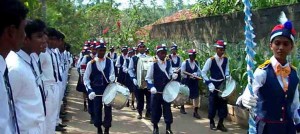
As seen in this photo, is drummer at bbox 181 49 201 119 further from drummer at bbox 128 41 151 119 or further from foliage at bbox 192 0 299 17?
foliage at bbox 192 0 299 17

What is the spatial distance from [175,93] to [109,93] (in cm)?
130

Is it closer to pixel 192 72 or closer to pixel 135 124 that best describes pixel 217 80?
pixel 192 72

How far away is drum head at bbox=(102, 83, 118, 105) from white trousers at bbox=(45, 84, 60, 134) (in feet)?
4.84

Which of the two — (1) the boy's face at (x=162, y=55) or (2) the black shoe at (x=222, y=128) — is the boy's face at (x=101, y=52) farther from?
(2) the black shoe at (x=222, y=128)

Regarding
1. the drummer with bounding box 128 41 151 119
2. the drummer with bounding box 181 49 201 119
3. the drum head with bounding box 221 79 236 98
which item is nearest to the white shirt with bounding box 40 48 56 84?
the drum head with bounding box 221 79 236 98

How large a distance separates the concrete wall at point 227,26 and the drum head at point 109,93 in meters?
5.15

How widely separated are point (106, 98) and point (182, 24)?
1078 centimetres

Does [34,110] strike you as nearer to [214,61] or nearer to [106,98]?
[106,98]

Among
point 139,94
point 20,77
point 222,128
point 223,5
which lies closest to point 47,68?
point 20,77

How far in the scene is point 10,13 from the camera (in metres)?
2.42

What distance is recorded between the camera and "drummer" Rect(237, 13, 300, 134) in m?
4.34

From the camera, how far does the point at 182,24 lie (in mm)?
18359

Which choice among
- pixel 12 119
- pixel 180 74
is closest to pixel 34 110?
pixel 12 119

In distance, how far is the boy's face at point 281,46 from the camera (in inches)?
170
